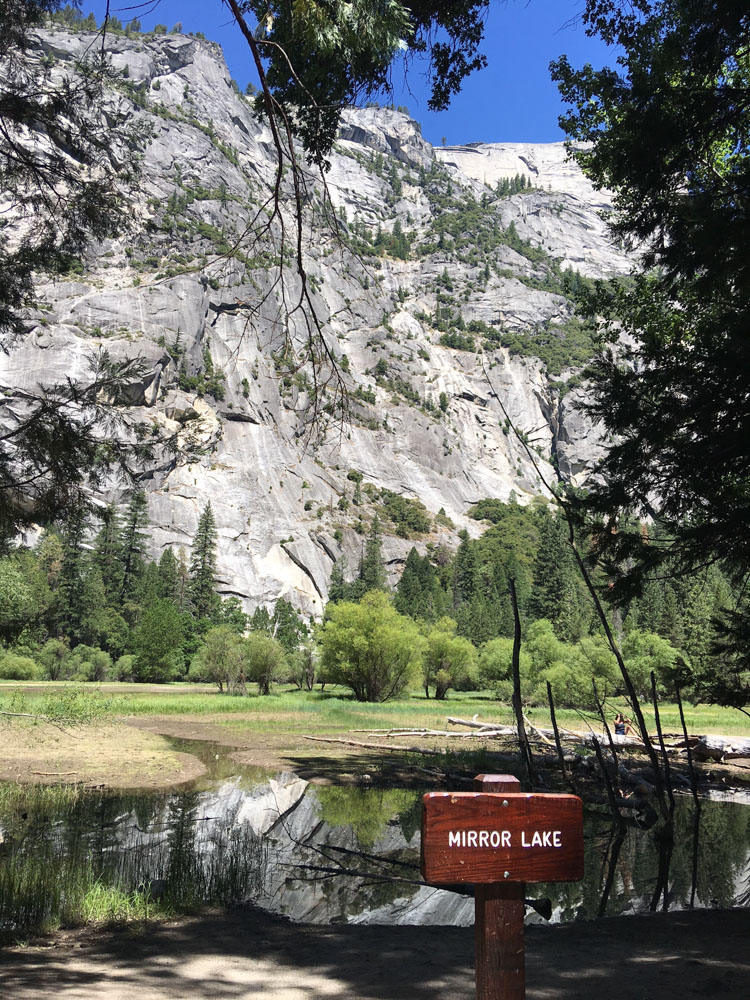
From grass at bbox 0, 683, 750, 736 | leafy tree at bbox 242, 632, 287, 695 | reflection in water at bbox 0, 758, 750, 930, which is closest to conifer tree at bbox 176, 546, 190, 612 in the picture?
leafy tree at bbox 242, 632, 287, 695

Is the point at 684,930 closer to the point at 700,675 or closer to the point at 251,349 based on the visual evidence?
the point at 700,675

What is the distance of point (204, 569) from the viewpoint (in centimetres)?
8938

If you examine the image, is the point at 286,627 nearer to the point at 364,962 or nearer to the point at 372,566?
the point at 372,566

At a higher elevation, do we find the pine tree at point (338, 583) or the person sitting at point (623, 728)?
the pine tree at point (338, 583)

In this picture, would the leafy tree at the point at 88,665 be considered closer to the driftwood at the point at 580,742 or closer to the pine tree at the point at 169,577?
the pine tree at the point at 169,577

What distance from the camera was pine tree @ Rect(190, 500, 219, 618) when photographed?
283 ft

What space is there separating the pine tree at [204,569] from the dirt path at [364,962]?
260ft

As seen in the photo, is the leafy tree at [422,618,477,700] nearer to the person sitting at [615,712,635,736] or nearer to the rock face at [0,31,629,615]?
the rock face at [0,31,629,615]

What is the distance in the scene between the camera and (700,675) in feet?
26.1

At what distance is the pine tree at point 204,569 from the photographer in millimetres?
86125

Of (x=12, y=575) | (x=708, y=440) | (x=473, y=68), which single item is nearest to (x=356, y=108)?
(x=473, y=68)

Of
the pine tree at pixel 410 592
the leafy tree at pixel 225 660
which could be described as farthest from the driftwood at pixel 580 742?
the pine tree at pixel 410 592

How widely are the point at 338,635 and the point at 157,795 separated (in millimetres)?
30023

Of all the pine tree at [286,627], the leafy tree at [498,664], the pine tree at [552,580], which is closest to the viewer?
the leafy tree at [498,664]
